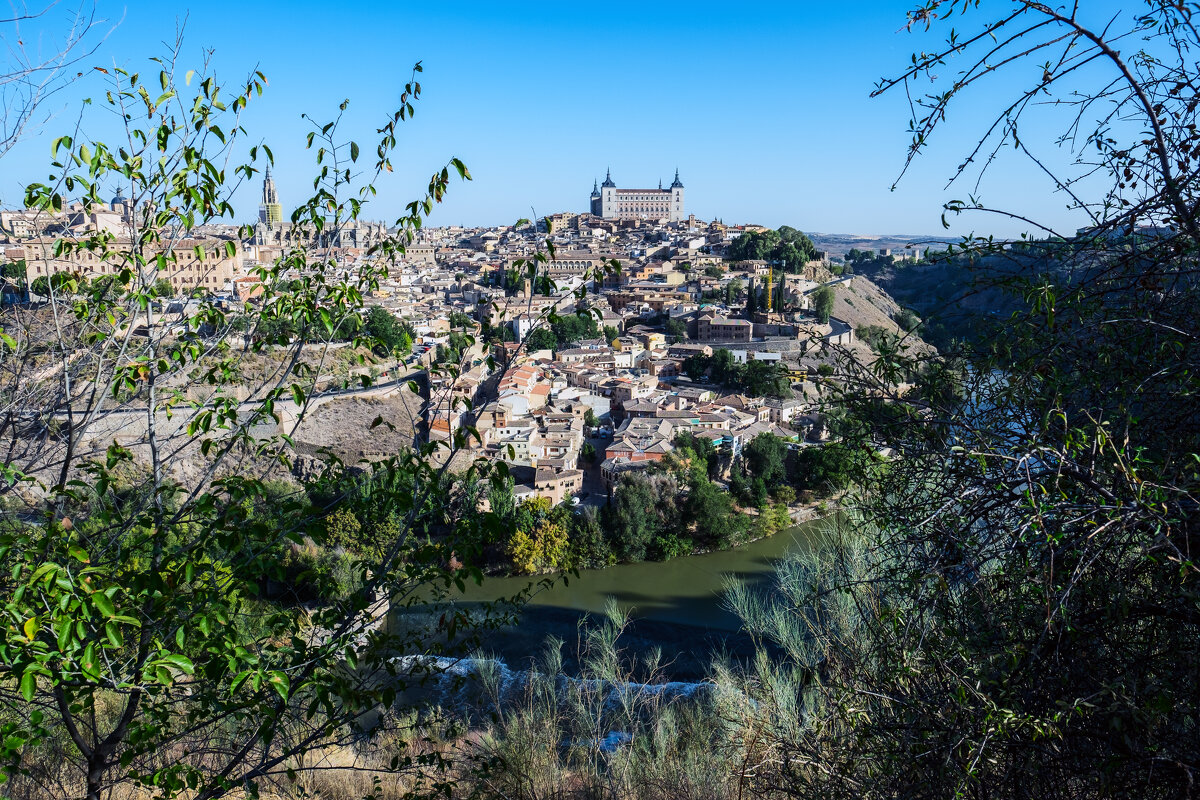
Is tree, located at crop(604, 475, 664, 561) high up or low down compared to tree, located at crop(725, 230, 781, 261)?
down

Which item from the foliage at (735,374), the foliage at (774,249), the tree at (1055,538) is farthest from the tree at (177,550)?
the foliage at (774,249)

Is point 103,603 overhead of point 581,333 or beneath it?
overhead

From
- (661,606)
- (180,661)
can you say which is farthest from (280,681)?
(661,606)

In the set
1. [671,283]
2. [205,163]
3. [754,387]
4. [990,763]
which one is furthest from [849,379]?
[671,283]

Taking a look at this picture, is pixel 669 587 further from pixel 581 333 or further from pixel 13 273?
pixel 581 333

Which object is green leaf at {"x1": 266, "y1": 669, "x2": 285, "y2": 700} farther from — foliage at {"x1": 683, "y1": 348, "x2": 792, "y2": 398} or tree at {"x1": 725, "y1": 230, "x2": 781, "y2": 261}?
tree at {"x1": 725, "y1": 230, "x2": 781, "y2": 261}

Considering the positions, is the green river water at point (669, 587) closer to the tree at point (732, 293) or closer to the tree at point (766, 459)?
the tree at point (766, 459)

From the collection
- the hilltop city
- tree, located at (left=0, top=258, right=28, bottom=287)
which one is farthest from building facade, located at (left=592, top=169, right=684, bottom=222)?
tree, located at (left=0, top=258, right=28, bottom=287)
